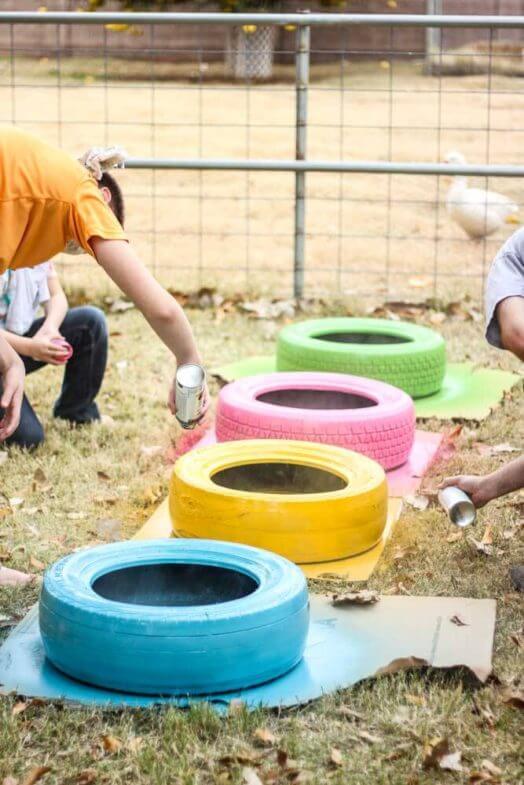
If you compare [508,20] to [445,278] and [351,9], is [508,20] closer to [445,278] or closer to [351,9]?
[445,278]

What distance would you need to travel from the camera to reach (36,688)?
126 inches

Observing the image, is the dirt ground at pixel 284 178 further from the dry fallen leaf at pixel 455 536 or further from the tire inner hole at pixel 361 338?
the dry fallen leaf at pixel 455 536

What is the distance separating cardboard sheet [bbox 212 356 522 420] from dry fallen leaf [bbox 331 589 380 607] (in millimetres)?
2235

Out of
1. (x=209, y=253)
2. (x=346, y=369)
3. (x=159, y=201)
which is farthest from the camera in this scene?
(x=159, y=201)

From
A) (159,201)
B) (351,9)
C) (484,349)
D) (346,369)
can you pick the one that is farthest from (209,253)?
(351,9)

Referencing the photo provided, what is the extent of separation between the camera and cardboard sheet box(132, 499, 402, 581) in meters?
4.05

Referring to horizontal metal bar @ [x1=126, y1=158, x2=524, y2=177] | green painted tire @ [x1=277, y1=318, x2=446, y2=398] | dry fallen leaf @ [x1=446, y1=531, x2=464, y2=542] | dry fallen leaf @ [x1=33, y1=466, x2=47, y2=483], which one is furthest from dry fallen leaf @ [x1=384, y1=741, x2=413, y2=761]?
horizontal metal bar @ [x1=126, y1=158, x2=524, y2=177]

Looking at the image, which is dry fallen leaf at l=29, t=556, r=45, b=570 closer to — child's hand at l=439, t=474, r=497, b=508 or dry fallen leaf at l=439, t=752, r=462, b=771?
child's hand at l=439, t=474, r=497, b=508

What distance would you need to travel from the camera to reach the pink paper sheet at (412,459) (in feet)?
16.3

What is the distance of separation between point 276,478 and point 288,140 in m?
11.0

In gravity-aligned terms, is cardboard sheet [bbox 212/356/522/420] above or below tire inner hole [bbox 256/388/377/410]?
below

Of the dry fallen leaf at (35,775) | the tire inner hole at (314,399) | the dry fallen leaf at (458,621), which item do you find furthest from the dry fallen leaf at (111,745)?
the tire inner hole at (314,399)

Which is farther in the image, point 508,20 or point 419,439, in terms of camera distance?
point 508,20

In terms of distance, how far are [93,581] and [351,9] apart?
19623mm
